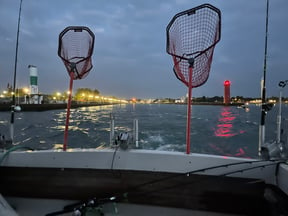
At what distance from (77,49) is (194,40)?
180 centimetres

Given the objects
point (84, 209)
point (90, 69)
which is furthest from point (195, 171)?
point (90, 69)

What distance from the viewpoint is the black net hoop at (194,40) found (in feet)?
6.76

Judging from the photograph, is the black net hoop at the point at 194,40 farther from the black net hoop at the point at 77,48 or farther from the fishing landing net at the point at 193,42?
the black net hoop at the point at 77,48

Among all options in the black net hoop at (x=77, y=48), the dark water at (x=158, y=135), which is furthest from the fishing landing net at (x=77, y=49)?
the dark water at (x=158, y=135)

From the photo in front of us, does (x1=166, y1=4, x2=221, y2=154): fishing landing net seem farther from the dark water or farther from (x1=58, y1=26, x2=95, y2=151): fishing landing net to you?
the dark water

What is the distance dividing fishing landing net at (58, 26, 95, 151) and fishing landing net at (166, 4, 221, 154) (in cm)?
131

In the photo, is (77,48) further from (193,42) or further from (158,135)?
(158,135)

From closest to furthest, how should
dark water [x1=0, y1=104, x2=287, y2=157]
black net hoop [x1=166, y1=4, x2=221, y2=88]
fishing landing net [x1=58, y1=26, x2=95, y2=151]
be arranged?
black net hoop [x1=166, y1=4, x2=221, y2=88]
fishing landing net [x1=58, y1=26, x2=95, y2=151]
dark water [x1=0, y1=104, x2=287, y2=157]

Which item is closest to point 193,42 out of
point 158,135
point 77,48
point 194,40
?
point 194,40

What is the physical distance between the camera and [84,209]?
208 cm

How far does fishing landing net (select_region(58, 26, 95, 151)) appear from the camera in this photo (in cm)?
272

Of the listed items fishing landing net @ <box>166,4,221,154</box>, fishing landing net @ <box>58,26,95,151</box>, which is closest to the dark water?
fishing landing net @ <box>58,26,95,151</box>

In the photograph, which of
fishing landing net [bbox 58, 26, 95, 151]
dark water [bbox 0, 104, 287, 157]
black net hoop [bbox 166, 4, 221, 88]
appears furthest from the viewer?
dark water [bbox 0, 104, 287, 157]

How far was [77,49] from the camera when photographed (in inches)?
112
